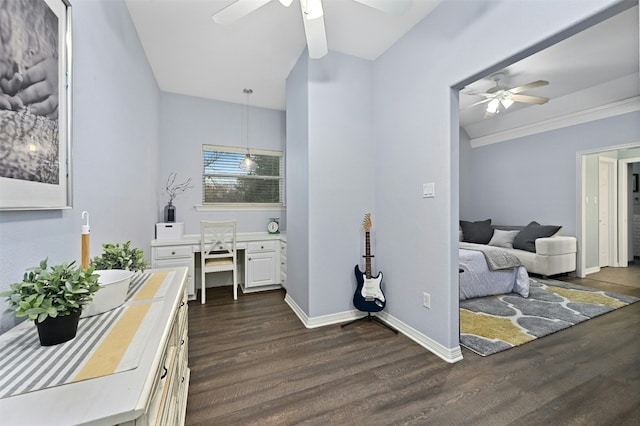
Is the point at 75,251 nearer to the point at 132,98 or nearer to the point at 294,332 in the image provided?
the point at 132,98

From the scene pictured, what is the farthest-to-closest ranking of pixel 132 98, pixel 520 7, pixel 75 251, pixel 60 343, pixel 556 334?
pixel 556 334 < pixel 132 98 < pixel 520 7 < pixel 75 251 < pixel 60 343

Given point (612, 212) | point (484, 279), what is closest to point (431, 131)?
point (484, 279)

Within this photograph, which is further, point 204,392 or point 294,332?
point 294,332

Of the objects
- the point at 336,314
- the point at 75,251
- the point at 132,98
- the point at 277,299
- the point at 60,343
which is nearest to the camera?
the point at 60,343

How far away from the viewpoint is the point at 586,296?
10.8 ft

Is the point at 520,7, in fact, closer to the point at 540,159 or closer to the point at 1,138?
the point at 1,138

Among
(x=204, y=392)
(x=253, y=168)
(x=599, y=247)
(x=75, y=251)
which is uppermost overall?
(x=253, y=168)

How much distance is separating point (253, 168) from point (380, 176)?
88.9 inches

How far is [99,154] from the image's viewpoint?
59.0 inches

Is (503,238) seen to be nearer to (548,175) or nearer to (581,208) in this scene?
(581,208)

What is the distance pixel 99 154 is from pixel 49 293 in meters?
1.08

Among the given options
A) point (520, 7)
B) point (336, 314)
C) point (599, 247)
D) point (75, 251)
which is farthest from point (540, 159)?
point (75, 251)

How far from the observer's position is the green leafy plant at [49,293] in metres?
0.69

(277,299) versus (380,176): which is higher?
(380,176)
